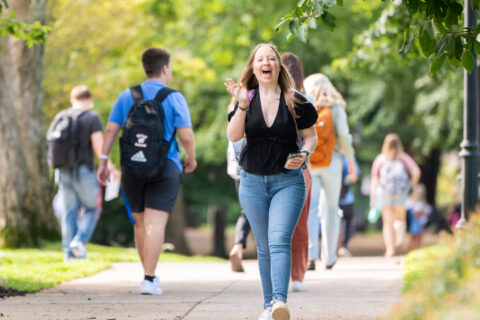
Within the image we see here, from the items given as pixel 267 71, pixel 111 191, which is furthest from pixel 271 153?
pixel 111 191

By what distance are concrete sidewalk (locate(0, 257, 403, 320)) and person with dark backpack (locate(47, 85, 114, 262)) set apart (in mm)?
783

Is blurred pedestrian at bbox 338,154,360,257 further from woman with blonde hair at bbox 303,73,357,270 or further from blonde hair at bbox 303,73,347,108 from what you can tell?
blonde hair at bbox 303,73,347,108

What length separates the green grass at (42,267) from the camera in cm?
799

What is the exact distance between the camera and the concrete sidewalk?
593 centimetres

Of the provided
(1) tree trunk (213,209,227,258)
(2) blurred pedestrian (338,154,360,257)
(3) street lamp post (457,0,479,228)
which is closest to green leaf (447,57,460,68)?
(3) street lamp post (457,0,479,228)

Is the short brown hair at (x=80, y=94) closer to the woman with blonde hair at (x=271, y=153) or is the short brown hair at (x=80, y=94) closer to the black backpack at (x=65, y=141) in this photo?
the black backpack at (x=65, y=141)

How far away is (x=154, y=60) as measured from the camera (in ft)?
25.0

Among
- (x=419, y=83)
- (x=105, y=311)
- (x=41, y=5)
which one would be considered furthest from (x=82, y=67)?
(x=105, y=311)

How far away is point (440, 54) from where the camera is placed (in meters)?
5.67

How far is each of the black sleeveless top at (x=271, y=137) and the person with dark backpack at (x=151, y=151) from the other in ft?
6.12

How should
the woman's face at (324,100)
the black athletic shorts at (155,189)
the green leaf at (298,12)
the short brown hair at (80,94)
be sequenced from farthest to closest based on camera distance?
the short brown hair at (80,94) < the woman's face at (324,100) < the black athletic shorts at (155,189) < the green leaf at (298,12)

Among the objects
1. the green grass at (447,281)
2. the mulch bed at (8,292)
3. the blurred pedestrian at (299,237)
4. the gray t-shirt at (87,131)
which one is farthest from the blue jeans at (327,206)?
the green grass at (447,281)

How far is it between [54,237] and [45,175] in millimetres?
946

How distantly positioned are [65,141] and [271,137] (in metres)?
5.16
